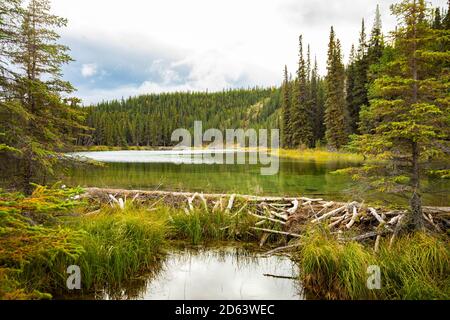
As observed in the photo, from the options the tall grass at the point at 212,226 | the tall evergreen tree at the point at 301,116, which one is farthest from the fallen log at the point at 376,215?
the tall evergreen tree at the point at 301,116

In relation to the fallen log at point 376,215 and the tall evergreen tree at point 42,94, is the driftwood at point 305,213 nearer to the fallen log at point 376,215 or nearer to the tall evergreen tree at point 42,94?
the fallen log at point 376,215

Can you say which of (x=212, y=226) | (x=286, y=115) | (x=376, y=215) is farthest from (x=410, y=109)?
(x=286, y=115)

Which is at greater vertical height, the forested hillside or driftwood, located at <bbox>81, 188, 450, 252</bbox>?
the forested hillside

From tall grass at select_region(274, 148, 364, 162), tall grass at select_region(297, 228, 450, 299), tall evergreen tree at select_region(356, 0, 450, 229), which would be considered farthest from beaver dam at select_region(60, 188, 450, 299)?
tall grass at select_region(274, 148, 364, 162)

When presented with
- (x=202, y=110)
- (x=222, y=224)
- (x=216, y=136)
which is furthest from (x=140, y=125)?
(x=222, y=224)

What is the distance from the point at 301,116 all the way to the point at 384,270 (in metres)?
46.4

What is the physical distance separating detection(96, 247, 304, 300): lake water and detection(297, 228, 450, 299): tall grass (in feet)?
1.79

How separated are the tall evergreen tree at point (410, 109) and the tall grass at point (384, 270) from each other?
1.45m

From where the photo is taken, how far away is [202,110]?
190375mm

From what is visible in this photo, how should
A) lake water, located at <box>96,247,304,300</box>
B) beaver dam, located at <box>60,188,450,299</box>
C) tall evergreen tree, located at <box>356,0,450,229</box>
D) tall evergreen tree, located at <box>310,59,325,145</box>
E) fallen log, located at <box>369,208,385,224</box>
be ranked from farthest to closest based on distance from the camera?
tall evergreen tree, located at <box>310,59,325,145</box> < fallen log, located at <box>369,208,385,224</box> < tall evergreen tree, located at <box>356,0,450,229</box> < beaver dam, located at <box>60,188,450,299</box> < lake water, located at <box>96,247,304,300</box>

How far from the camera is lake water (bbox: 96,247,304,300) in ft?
18.1

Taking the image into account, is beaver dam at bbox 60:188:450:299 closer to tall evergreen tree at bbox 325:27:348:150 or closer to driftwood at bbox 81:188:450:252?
driftwood at bbox 81:188:450:252
